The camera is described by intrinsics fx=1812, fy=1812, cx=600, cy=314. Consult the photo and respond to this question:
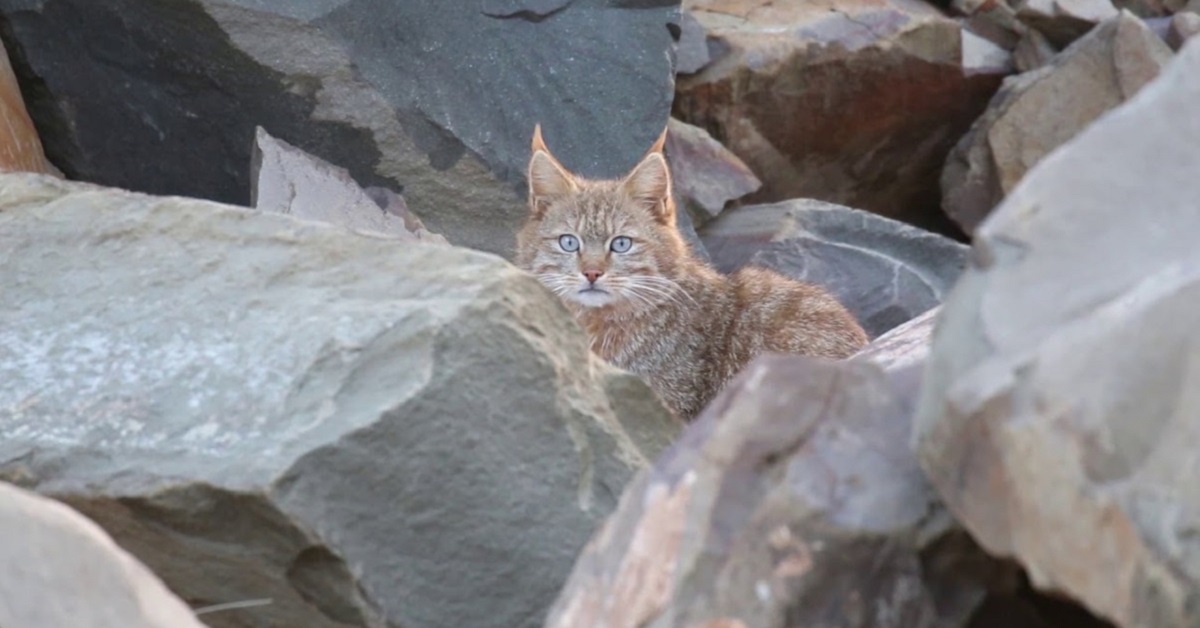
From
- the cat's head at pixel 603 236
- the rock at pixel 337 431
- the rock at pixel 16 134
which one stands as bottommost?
the cat's head at pixel 603 236

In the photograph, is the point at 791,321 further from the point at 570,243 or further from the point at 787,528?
the point at 787,528

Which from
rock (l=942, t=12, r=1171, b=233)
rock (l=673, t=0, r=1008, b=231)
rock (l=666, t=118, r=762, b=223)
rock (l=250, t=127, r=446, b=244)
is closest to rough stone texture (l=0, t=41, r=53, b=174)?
rock (l=250, t=127, r=446, b=244)

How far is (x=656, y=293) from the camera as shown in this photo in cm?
624

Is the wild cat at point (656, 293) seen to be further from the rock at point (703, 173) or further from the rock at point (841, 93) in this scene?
the rock at point (841, 93)

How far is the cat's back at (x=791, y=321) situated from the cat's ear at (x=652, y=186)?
1.28 feet

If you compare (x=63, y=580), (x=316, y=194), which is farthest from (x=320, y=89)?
(x=63, y=580)

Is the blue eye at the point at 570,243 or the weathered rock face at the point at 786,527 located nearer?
the weathered rock face at the point at 786,527

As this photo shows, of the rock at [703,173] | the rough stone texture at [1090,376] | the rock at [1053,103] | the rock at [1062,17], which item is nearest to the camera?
the rough stone texture at [1090,376]

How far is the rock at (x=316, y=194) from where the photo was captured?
608cm

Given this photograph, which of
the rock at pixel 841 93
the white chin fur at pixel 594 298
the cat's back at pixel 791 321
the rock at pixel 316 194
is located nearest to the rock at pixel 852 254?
the rock at pixel 841 93

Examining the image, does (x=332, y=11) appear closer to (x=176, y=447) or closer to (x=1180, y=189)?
(x=176, y=447)

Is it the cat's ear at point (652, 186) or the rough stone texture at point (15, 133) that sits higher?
the rough stone texture at point (15, 133)

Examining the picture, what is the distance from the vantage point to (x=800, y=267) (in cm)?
772

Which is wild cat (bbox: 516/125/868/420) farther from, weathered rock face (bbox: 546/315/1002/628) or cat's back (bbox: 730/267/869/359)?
weathered rock face (bbox: 546/315/1002/628)
